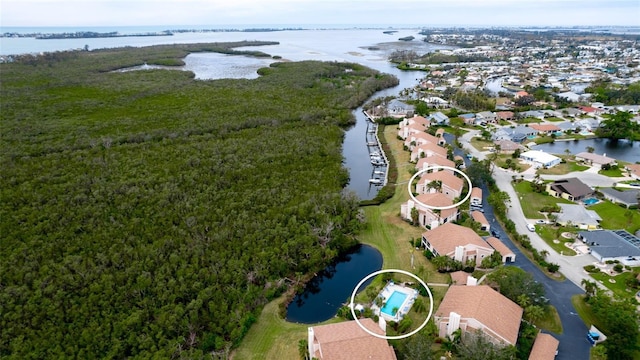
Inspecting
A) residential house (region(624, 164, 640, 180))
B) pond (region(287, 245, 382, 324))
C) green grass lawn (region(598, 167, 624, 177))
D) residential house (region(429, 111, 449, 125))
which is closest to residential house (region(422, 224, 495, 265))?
pond (region(287, 245, 382, 324))

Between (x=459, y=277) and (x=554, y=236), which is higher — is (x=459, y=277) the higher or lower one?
the higher one

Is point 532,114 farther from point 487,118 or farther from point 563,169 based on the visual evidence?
point 563,169

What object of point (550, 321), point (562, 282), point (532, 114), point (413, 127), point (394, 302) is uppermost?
point (413, 127)

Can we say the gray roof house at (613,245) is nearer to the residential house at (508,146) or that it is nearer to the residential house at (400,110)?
the residential house at (508,146)

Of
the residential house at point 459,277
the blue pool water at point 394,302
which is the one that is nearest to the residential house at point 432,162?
the residential house at point 459,277

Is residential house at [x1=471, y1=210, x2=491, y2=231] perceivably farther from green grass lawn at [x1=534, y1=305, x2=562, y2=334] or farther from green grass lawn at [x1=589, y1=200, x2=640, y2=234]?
green grass lawn at [x1=589, y1=200, x2=640, y2=234]

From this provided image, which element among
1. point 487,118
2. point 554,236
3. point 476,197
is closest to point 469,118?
point 487,118

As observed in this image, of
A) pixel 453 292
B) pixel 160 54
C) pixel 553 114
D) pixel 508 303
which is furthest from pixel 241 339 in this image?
pixel 160 54

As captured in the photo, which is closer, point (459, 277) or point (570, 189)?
point (459, 277)
